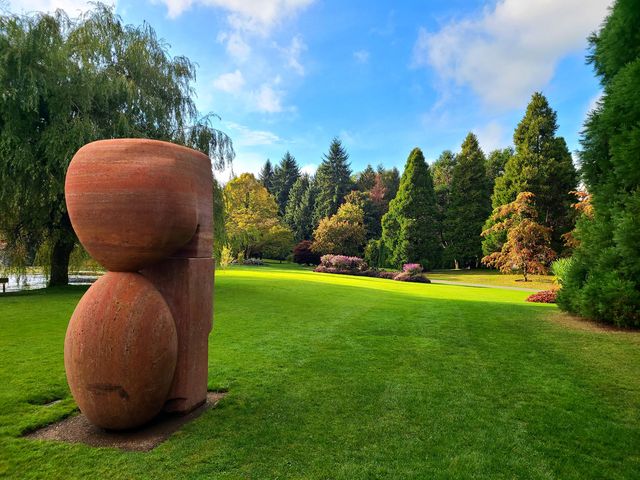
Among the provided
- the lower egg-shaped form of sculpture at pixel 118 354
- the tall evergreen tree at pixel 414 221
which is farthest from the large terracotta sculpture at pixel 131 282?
the tall evergreen tree at pixel 414 221

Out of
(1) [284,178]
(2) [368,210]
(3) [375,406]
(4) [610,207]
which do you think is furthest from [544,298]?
(1) [284,178]

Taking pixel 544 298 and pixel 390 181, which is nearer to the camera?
pixel 544 298

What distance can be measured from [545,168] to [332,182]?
25.9 meters

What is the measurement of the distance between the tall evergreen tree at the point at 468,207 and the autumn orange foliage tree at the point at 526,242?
329 inches

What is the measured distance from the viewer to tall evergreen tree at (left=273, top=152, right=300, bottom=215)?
61.2 m

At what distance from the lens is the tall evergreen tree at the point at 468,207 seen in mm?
37281

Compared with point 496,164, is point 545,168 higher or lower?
lower

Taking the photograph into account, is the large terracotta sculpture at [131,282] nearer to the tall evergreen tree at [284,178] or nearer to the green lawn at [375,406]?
the green lawn at [375,406]

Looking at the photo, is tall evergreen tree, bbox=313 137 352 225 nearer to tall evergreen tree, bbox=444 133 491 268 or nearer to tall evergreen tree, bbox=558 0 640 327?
tall evergreen tree, bbox=444 133 491 268

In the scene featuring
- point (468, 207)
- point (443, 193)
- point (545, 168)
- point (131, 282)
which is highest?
point (443, 193)

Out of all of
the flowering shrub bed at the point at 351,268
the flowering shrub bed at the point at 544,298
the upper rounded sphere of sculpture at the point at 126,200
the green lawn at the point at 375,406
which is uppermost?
the upper rounded sphere of sculpture at the point at 126,200

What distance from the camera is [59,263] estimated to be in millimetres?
13820

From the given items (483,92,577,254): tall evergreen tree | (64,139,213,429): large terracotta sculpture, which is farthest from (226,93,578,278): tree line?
(64,139,213,429): large terracotta sculpture

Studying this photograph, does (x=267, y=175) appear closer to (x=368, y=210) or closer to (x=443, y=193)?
(x=368, y=210)
